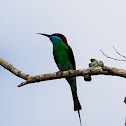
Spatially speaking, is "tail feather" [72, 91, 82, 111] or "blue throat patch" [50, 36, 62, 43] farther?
"blue throat patch" [50, 36, 62, 43]

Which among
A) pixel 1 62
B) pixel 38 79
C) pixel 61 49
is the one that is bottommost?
pixel 38 79

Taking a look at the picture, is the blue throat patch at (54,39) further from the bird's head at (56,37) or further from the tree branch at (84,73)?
the tree branch at (84,73)

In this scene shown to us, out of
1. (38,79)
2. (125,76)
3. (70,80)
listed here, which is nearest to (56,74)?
(38,79)

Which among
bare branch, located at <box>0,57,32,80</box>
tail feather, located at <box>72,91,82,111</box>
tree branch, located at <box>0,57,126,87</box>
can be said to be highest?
bare branch, located at <box>0,57,32,80</box>

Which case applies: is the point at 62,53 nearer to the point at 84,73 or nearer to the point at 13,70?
the point at 13,70

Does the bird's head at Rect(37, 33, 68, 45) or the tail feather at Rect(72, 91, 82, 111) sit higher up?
the bird's head at Rect(37, 33, 68, 45)

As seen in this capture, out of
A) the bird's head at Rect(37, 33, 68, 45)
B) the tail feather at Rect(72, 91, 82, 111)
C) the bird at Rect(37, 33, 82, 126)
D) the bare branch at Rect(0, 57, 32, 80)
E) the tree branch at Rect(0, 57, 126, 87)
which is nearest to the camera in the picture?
the tree branch at Rect(0, 57, 126, 87)

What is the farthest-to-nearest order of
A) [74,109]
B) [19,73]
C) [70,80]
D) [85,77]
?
1. [70,80]
2. [74,109]
3. [19,73]
4. [85,77]

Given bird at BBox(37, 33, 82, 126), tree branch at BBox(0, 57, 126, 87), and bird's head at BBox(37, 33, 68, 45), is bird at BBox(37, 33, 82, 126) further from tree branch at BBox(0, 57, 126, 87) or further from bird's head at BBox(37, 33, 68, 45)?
tree branch at BBox(0, 57, 126, 87)

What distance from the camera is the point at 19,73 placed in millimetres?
5031

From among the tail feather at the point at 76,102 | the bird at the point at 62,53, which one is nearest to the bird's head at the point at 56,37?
the bird at the point at 62,53

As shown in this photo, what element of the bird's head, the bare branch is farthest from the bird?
the bare branch

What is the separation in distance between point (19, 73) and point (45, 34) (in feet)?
5.78

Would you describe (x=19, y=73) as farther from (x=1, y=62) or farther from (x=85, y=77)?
(x=85, y=77)
